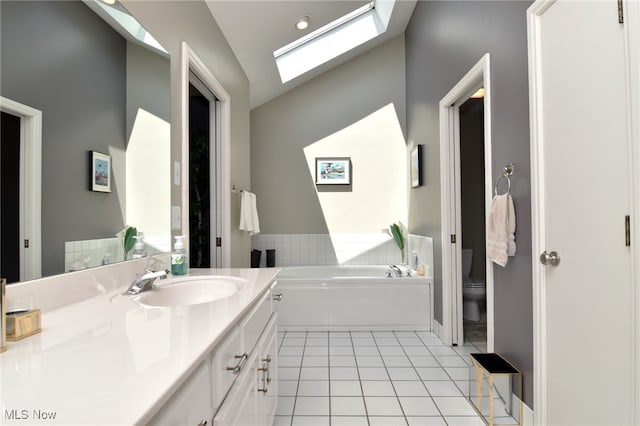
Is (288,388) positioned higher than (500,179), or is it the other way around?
(500,179)

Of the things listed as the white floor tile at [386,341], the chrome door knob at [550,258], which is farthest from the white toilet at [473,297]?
the chrome door knob at [550,258]

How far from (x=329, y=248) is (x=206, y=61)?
2.44 metres

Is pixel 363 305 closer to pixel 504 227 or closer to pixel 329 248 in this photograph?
pixel 329 248

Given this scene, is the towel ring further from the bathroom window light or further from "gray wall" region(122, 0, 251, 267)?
the bathroom window light

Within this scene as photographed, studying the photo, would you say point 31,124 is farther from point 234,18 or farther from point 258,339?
point 234,18

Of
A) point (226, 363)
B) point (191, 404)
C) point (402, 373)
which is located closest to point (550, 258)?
point (402, 373)

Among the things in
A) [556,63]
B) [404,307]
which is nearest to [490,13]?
[556,63]

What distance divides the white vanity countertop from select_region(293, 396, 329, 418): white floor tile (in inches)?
45.2

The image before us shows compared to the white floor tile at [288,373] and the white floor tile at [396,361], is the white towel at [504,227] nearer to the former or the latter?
the white floor tile at [396,361]

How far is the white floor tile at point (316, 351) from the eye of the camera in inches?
101

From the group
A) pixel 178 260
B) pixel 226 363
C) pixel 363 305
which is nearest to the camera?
pixel 226 363

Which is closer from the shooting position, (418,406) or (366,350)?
(418,406)

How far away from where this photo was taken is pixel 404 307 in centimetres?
307

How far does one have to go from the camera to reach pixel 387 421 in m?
1.70
